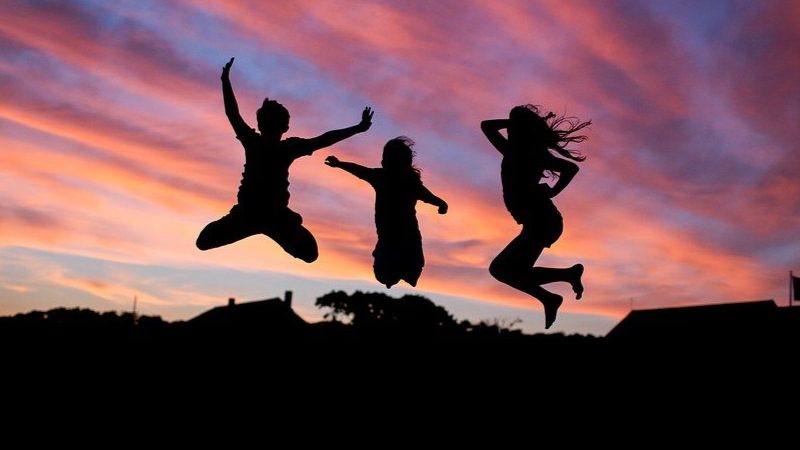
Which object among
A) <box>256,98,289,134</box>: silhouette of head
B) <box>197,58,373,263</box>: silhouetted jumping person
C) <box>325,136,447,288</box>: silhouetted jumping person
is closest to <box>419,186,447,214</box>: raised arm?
<box>325,136,447,288</box>: silhouetted jumping person

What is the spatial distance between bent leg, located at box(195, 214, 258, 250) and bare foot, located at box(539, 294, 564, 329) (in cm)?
316

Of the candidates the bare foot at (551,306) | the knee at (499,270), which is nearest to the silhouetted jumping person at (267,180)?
the knee at (499,270)

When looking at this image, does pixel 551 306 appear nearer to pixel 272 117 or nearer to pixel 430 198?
pixel 430 198

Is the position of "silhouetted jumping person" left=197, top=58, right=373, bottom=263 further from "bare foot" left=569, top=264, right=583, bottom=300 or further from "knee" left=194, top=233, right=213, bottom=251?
"bare foot" left=569, top=264, right=583, bottom=300

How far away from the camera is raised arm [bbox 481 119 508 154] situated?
23.8ft

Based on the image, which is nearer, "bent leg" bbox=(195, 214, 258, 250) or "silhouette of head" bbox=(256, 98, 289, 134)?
"silhouette of head" bbox=(256, 98, 289, 134)

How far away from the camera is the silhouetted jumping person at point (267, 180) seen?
7109 millimetres

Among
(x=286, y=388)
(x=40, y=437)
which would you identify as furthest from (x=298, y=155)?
(x=40, y=437)

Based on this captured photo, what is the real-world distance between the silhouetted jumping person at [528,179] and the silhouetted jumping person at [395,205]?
0.77 meters

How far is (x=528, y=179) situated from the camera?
7.36m

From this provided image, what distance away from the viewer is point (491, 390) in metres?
8.77

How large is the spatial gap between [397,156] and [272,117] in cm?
133

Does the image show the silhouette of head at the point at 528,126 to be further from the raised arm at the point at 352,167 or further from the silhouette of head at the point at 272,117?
the silhouette of head at the point at 272,117

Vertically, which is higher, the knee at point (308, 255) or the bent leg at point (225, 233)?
the bent leg at point (225, 233)
